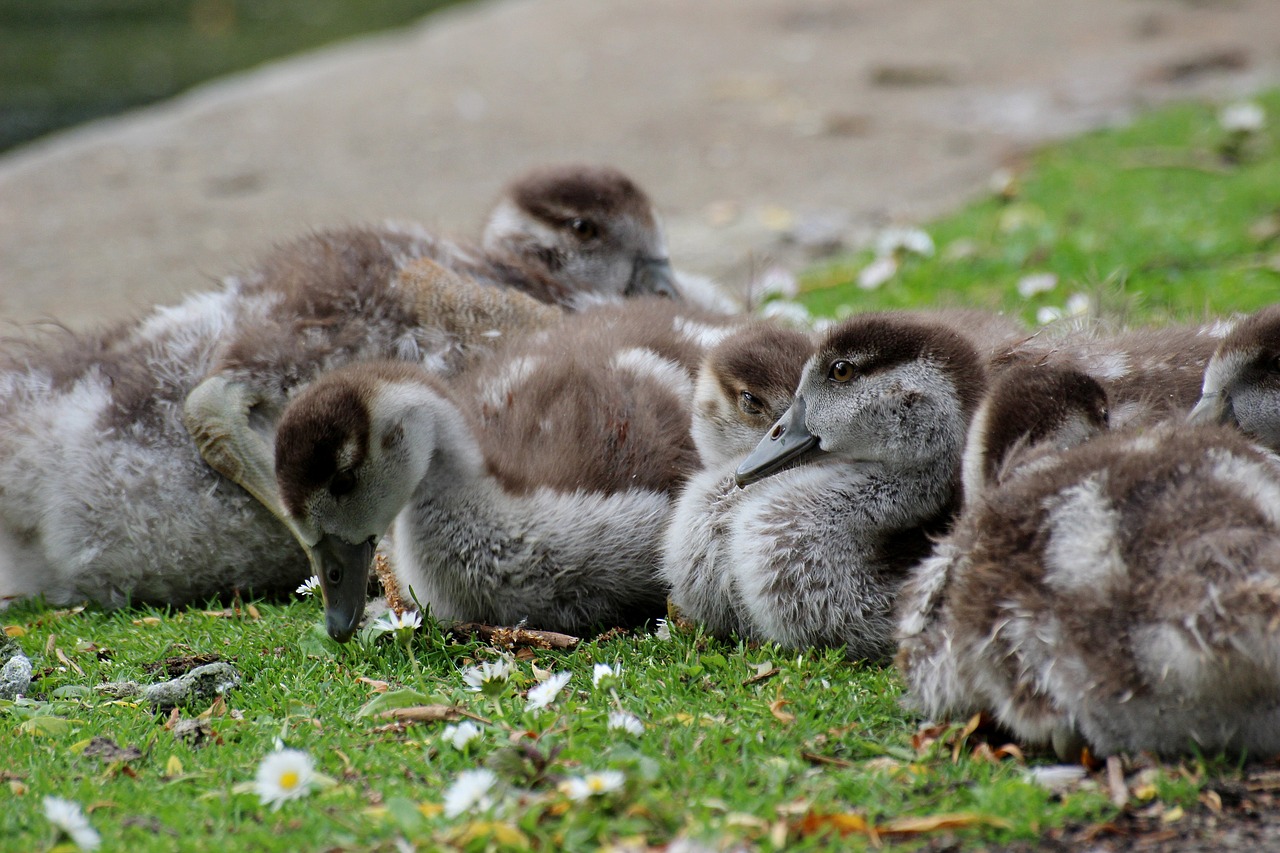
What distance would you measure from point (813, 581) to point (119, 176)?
34.2 feet

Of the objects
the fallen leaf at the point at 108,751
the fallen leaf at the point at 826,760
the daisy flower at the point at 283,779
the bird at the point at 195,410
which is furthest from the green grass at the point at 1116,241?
the fallen leaf at the point at 108,751

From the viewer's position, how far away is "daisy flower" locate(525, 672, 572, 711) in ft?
12.9

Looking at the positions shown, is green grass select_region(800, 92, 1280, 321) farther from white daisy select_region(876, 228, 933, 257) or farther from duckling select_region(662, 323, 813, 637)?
duckling select_region(662, 323, 813, 637)

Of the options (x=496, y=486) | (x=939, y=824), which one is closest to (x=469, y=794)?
(x=939, y=824)

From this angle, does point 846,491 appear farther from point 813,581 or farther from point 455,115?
point 455,115

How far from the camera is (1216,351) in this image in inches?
170

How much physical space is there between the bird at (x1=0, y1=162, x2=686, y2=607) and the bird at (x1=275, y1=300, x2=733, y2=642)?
2.10ft

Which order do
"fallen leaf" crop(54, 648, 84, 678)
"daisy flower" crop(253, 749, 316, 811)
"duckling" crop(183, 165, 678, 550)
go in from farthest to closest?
"duckling" crop(183, 165, 678, 550), "fallen leaf" crop(54, 648, 84, 678), "daisy flower" crop(253, 749, 316, 811)

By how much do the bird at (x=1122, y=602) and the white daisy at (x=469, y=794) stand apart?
114 cm

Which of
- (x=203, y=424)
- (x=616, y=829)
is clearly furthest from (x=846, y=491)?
(x=203, y=424)

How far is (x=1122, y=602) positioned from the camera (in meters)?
Result: 3.29

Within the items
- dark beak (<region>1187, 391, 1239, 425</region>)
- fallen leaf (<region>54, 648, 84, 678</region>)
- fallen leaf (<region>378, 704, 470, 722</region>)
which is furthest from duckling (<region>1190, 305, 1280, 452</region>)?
fallen leaf (<region>54, 648, 84, 678</region>)

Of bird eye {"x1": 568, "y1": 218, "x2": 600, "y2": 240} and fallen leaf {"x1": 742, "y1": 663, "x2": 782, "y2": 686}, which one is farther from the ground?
bird eye {"x1": 568, "y1": 218, "x2": 600, "y2": 240}

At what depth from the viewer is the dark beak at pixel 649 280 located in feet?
21.3
